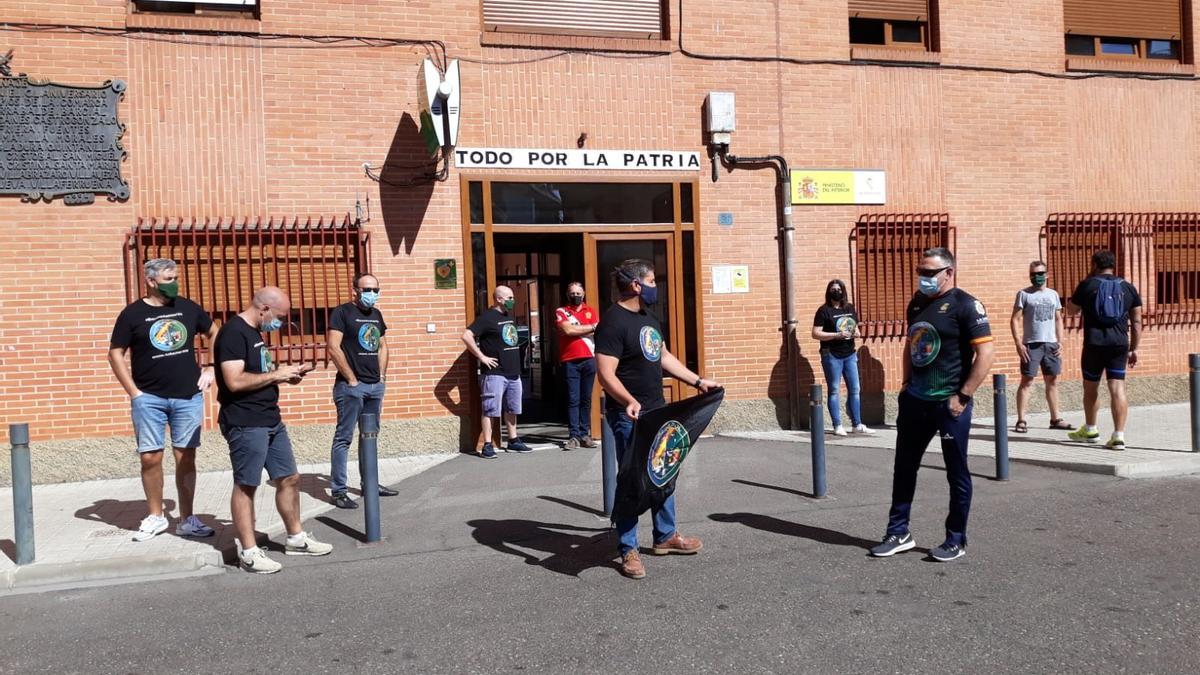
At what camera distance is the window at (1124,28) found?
1279cm

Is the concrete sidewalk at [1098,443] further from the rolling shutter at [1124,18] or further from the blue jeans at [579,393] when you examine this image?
the rolling shutter at [1124,18]

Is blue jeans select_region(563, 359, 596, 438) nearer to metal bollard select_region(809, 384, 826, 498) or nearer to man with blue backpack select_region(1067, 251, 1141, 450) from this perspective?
metal bollard select_region(809, 384, 826, 498)

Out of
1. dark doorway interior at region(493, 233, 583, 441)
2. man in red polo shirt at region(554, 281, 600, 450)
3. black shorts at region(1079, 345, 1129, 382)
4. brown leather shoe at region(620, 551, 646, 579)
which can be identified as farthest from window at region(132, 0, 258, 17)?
black shorts at region(1079, 345, 1129, 382)

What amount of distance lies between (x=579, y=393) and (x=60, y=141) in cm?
586

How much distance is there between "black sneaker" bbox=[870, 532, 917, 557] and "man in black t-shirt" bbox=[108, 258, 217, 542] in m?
4.70

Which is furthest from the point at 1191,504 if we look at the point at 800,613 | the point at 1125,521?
the point at 800,613

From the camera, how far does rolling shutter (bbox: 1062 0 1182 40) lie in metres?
12.8

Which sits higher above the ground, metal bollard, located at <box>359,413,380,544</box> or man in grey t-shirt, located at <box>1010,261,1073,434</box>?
man in grey t-shirt, located at <box>1010,261,1073,434</box>

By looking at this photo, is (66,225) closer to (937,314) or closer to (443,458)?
(443,458)

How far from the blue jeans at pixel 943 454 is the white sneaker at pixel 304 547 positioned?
3.78 metres

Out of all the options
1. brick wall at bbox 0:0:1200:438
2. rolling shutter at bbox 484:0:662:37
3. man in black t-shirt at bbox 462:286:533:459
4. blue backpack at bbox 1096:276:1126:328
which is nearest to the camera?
blue backpack at bbox 1096:276:1126:328

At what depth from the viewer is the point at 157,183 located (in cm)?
966

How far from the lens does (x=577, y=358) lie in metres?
10.5

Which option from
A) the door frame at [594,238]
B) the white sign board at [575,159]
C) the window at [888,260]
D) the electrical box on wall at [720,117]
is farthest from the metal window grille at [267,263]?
the window at [888,260]
